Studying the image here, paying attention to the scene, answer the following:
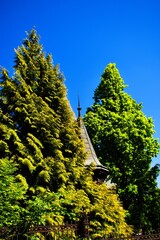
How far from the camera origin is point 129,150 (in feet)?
75.0

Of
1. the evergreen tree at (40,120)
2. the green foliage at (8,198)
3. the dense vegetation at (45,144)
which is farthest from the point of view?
the evergreen tree at (40,120)

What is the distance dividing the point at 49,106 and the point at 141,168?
35.5 feet

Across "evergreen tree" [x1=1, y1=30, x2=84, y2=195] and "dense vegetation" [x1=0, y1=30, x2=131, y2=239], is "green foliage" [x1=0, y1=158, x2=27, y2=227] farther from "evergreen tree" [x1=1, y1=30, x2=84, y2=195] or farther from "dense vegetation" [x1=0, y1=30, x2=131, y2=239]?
"evergreen tree" [x1=1, y1=30, x2=84, y2=195]

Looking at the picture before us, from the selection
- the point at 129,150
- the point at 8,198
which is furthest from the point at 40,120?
the point at 129,150

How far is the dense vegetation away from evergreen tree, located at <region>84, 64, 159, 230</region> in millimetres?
6633

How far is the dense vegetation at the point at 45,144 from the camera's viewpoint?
12492mm

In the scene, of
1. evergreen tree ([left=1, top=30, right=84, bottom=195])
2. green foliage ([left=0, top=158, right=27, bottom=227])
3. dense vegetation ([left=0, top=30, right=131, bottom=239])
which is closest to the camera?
green foliage ([left=0, top=158, right=27, bottom=227])

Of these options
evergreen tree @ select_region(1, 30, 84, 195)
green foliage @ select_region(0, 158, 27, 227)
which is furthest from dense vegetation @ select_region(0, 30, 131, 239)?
green foliage @ select_region(0, 158, 27, 227)

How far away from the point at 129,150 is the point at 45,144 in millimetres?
10539

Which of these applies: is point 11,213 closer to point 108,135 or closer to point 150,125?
point 108,135

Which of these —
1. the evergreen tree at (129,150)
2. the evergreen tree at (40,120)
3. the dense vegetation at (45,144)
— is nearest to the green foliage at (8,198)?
the dense vegetation at (45,144)

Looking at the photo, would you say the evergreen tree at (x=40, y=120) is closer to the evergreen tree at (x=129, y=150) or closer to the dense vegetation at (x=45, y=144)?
the dense vegetation at (x=45, y=144)

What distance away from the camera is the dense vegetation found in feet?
41.0

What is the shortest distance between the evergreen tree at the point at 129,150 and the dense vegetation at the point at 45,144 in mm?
6633
